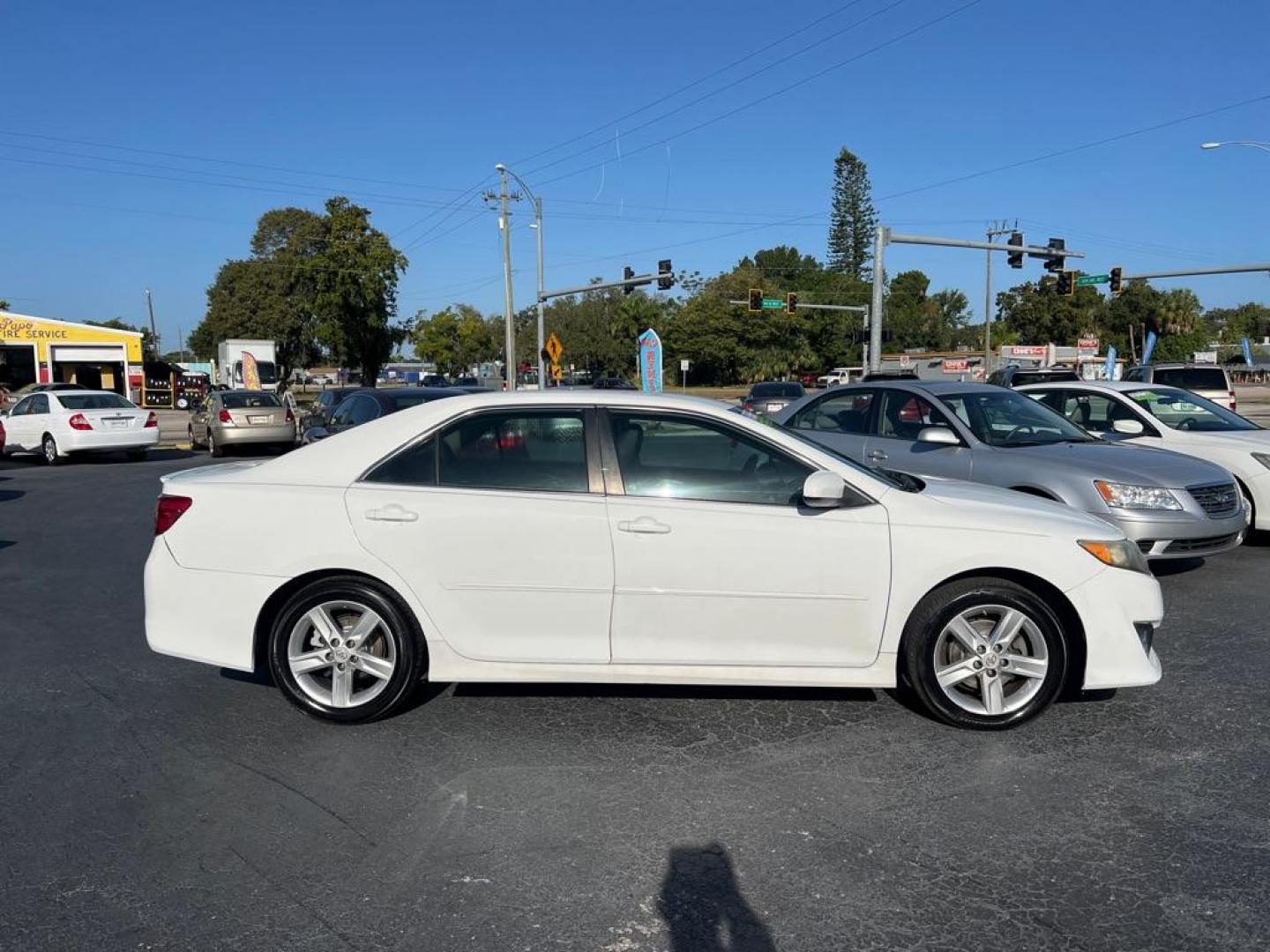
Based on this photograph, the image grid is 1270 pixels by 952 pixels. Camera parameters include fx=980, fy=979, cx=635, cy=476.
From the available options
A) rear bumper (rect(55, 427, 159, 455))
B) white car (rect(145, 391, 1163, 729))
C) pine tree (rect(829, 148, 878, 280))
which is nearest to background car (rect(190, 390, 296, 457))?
rear bumper (rect(55, 427, 159, 455))

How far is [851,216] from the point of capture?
85.1 meters

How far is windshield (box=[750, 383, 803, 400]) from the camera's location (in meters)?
34.0

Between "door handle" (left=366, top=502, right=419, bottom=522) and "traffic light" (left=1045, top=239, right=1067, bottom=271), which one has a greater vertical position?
"traffic light" (left=1045, top=239, right=1067, bottom=271)

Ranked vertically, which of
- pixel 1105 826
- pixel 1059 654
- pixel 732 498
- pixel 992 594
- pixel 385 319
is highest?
pixel 385 319

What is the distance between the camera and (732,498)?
4391 millimetres

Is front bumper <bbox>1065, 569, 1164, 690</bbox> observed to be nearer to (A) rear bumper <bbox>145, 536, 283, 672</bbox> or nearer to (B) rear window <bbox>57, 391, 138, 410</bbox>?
(A) rear bumper <bbox>145, 536, 283, 672</bbox>

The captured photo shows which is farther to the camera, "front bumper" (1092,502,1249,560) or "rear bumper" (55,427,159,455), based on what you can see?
"rear bumper" (55,427,159,455)

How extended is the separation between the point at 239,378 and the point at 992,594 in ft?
166

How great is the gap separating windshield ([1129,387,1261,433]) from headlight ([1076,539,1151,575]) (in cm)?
582

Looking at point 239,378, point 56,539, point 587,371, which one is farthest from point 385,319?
point 56,539

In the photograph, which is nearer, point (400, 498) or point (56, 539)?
point (400, 498)

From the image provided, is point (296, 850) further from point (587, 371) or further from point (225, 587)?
point (587, 371)

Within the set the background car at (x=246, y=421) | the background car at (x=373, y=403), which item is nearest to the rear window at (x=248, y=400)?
the background car at (x=246, y=421)

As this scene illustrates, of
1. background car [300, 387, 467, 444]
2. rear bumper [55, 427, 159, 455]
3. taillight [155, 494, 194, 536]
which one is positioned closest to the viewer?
taillight [155, 494, 194, 536]
